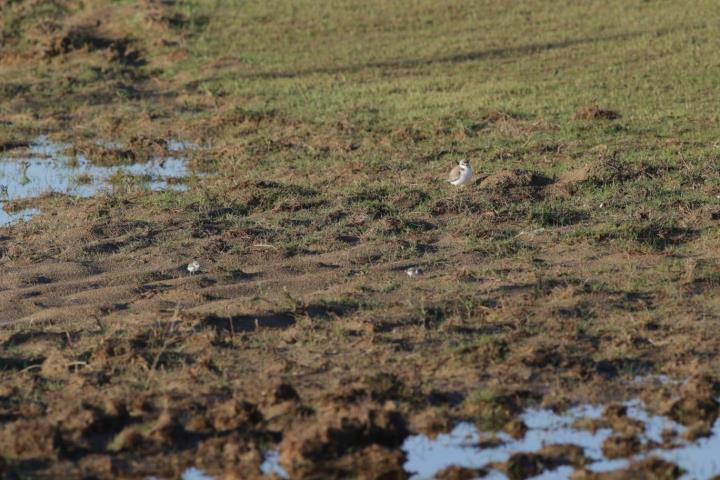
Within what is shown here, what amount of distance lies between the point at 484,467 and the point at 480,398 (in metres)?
0.71

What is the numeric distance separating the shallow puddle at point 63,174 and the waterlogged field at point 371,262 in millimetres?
59

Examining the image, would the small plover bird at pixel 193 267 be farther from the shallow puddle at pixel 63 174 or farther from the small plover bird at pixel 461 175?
the shallow puddle at pixel 63 174

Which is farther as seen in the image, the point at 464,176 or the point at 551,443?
the point at 464,176

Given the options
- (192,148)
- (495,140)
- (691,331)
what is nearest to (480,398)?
(691,331)

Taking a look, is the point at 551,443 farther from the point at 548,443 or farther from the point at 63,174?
the point at 63,174

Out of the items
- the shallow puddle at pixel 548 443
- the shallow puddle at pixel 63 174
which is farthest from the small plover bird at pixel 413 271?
the shallow puddle at pixel 63 174

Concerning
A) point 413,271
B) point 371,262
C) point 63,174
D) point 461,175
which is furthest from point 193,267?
point 63,174

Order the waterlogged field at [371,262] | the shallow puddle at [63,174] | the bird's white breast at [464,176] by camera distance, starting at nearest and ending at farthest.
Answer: the waterlogged field at [371,262]
the bird's white breast at [464,176]
the shallow puddle at [63,174]

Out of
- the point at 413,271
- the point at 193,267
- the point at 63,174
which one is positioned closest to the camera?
the point at 413,271

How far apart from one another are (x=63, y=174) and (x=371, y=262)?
5.43 meters

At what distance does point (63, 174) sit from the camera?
14.5 meters

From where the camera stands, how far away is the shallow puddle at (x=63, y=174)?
1354cm

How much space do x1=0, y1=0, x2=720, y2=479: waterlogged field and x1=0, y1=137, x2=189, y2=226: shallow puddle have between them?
2.3 inches

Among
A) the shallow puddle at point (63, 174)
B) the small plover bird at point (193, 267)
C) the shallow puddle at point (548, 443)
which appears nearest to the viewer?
the shallow puddle at point (548, 443)
